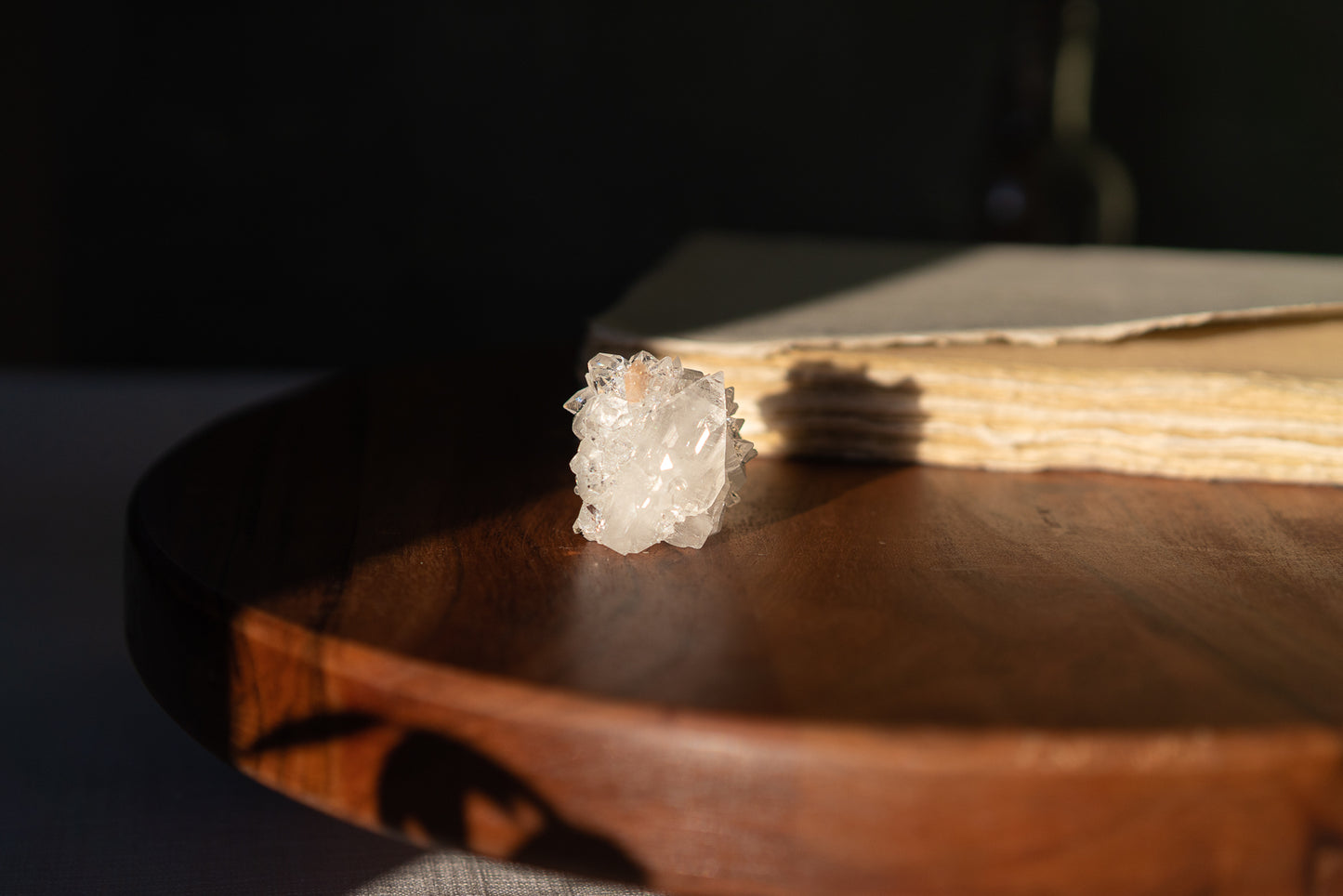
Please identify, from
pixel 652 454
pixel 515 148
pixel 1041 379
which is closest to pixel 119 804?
pixel 652 454

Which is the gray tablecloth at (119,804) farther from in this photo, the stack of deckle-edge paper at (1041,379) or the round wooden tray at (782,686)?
the stack of deckle-edge paper at (1041,379)

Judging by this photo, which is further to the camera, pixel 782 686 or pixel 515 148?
pixel 515 148

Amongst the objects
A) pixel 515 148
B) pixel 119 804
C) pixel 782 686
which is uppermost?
pixel 515 148

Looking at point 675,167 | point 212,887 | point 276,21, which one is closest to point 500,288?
point 675,167

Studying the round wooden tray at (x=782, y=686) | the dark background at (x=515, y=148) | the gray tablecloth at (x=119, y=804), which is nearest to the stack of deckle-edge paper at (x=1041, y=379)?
the round wooden tray at (x=782, y=686)

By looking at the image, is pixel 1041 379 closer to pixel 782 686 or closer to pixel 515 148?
pixel 782 686

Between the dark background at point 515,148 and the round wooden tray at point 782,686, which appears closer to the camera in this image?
the round wooden tray at point 782,686

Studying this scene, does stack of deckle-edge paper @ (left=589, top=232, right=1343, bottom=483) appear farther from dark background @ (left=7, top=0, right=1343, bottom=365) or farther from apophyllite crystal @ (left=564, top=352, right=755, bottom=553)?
dark background @ (left=7, top=0, right=1343, bottom=365)
